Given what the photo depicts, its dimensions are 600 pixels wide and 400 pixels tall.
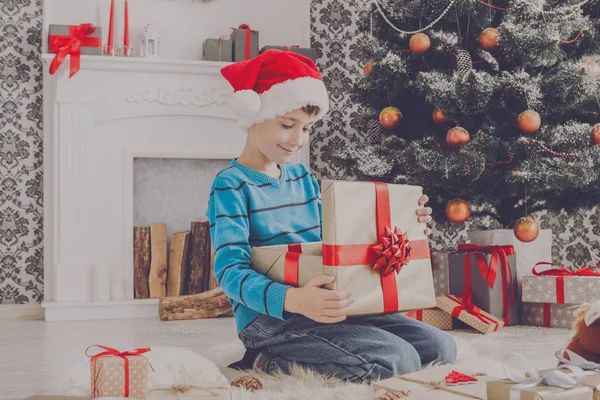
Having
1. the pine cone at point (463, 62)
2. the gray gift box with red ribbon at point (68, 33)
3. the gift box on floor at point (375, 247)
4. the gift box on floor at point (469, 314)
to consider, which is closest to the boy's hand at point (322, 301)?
the gift box on floor at point (375, 247)

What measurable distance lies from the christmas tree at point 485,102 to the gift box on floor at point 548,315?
1.23 ft

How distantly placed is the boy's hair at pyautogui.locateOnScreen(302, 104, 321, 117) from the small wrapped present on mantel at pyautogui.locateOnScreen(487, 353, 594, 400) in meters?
0.82

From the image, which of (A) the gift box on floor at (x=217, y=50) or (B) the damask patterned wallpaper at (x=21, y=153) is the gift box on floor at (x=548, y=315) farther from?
(A) the gift box on floor at (x=217, y=50)

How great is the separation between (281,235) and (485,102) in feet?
4.02

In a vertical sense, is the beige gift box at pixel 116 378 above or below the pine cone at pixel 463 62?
below

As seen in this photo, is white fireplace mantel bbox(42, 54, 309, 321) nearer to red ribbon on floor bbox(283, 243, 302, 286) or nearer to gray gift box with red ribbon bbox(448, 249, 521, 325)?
gray gift box with red ribbon bbox(448, 249, 521, 325)

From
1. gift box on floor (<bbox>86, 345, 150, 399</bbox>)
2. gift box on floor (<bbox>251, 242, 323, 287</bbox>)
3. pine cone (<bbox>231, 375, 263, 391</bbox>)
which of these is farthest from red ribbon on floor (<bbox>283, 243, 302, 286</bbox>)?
gift box on floor (<bbox>86, 345, 150, 399</bbox>)

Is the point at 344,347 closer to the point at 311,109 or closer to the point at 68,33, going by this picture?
the point at 311,109

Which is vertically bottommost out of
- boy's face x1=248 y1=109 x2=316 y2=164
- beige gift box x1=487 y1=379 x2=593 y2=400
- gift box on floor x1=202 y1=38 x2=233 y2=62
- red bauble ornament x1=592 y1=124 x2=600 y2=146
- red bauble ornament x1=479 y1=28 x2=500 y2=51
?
beige gift box x1=487 y1=379 x2=593 y2=400

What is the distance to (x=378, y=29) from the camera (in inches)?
116

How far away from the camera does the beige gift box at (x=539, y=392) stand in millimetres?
1021

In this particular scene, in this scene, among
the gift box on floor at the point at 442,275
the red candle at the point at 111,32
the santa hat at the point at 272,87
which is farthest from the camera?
the red candle at the point at 111,32

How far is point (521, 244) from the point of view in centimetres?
280

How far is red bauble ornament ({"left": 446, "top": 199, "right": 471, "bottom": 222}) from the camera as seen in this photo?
265cm
